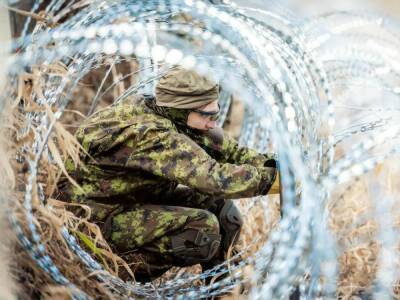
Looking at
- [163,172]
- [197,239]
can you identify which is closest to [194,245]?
[197,239]

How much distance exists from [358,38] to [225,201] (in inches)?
92.1

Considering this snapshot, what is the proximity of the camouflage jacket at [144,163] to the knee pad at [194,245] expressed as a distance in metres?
0.29

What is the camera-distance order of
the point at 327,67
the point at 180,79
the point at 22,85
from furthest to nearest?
1. the point at 327,67
2. the point at 180,79
3. the point at 22,85

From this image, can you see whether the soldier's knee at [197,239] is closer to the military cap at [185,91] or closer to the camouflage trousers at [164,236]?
the camouflage trousers at [164,236]

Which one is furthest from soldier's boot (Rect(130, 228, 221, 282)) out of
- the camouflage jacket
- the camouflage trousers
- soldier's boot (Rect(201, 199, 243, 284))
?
the camouflage jacket

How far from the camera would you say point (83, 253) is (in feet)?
10.4

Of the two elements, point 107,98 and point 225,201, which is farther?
point 107,98

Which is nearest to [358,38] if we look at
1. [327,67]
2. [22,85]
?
[327,67]

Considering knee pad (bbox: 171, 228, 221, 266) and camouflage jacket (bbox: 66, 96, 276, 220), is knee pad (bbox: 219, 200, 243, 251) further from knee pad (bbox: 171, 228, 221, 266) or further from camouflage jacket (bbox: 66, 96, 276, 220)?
camouflage jacket (bbox: 66, 96, 276, 220)

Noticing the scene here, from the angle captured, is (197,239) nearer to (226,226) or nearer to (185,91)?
(226,226)

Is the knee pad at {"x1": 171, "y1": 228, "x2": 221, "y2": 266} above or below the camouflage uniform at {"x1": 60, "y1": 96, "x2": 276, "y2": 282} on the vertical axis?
below

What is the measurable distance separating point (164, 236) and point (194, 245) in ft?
0.53

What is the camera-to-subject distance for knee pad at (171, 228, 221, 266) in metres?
3.65

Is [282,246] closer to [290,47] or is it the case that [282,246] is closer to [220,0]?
[290,47]
